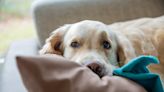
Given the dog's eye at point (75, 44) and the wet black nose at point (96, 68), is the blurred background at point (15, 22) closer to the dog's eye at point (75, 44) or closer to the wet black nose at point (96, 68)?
the dog's eye at point (75, 44)

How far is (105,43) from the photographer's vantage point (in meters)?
1.26

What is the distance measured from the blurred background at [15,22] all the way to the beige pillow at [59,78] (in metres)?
1.65

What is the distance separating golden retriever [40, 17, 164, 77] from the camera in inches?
47.7

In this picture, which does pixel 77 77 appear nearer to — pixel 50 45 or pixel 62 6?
pixel 50 45

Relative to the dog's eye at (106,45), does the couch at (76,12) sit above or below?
above

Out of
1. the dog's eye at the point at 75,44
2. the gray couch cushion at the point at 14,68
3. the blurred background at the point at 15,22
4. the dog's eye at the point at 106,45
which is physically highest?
the blurred background at the point at 15,22

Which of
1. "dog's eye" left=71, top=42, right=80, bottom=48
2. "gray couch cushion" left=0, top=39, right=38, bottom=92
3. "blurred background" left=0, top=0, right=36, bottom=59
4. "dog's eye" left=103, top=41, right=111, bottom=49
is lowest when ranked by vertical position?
"gray couch cushion" left=0, top=39, right=38, bottom=92

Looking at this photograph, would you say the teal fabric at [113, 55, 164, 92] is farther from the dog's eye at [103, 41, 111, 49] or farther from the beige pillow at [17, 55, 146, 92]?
the dog's eye at [103, 41, 111, 49]

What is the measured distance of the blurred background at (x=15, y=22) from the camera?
2424 millimetres

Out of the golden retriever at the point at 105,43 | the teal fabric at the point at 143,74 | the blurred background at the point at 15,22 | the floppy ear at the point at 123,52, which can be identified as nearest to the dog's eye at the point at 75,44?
the golden retriever at the point at 105,43

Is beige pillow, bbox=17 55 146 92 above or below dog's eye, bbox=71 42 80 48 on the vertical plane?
below

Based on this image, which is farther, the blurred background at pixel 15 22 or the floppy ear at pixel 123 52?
the blurred background at pixel 15 22

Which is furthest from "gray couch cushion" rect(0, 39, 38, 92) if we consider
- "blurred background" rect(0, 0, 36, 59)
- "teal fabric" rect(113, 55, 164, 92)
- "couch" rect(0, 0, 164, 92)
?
"blurred background" rect(0, 0, 36, 59)

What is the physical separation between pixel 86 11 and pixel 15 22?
2.84 feet
